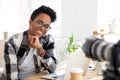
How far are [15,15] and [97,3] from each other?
4.01 ft

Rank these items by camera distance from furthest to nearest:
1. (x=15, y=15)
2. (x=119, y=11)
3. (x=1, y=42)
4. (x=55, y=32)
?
(x=55, y=32), (x=15, y=15), (x=119, y=11), (x=1, y=42)

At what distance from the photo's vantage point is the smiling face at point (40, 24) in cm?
182

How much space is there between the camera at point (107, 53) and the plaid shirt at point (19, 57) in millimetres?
1115

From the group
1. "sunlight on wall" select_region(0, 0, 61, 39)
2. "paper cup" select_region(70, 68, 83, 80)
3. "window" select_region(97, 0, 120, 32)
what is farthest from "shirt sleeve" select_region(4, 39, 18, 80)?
"window" select_region(97, 0, 120, 32)

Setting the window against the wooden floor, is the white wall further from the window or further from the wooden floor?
the wooden floor

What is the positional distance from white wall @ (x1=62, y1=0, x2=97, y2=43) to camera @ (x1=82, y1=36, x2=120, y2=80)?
111 inches

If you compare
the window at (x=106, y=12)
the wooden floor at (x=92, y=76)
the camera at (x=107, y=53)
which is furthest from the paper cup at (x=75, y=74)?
the window at (x=106, y=12)

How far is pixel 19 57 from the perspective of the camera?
A: 6.07ft

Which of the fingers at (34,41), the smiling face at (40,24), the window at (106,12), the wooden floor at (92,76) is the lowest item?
the wooden floor at (92,76)

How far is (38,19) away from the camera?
1832mm

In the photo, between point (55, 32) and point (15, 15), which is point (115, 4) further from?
point (15, 15)

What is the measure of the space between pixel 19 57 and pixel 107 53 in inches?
49.7

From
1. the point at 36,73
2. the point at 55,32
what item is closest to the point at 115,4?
the point at 55,32

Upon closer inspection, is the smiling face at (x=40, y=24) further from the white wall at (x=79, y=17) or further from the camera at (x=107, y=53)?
the white wall at (x=79, y=17)
